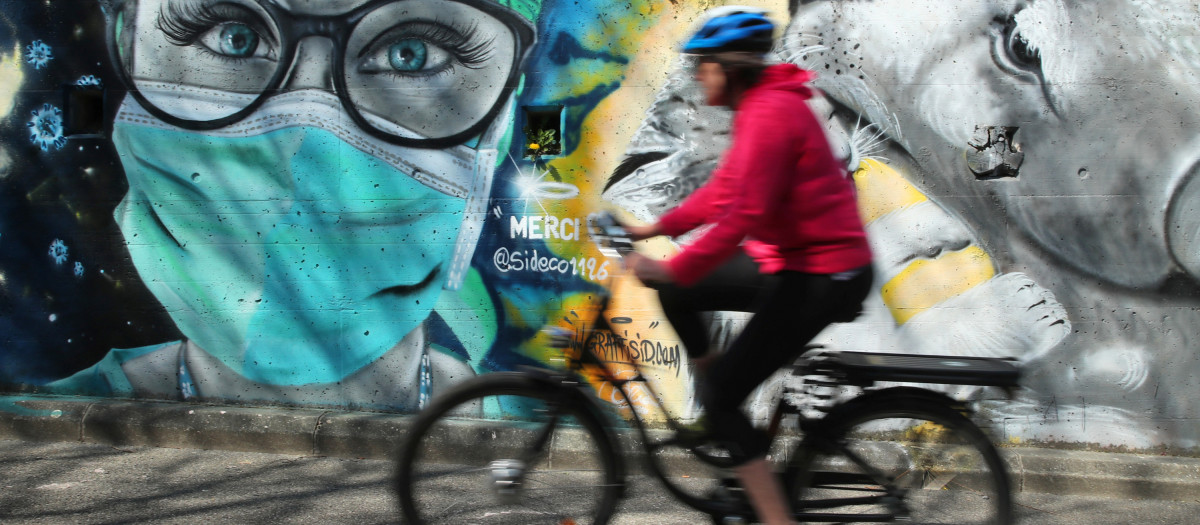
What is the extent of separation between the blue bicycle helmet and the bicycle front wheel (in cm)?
106

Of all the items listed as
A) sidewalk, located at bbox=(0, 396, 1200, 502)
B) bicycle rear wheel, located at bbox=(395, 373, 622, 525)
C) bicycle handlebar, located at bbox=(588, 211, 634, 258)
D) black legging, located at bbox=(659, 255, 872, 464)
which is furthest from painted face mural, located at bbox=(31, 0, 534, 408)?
black legging, located at bbox=(659, 255, 872, 464)

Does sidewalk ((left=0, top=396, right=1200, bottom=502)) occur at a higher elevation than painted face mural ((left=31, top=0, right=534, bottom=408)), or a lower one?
lower

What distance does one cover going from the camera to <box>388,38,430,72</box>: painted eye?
5.21 meters

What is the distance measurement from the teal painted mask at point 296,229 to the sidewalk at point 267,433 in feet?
1.52

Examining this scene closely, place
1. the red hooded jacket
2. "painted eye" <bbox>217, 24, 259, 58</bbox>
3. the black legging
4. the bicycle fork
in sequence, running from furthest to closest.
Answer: "painted eye" <bbox>217, 24, 259, 58</bbox> < the bicycle fork < the black legging < the red hooded jacket

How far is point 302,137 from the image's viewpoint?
17.4 feet

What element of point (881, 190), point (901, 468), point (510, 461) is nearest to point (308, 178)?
point (510, 461)

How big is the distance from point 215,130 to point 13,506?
2.56 meters

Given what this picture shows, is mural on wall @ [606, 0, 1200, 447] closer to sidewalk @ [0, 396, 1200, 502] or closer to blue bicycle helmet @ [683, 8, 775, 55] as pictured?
sidewalk @ [0, 396, 1200, 502]

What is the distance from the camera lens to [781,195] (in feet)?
7.46

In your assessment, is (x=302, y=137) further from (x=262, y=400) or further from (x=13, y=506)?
(x=13, y=506)

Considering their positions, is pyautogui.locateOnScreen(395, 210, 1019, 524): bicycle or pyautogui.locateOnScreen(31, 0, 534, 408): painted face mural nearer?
pyautogui.locateOnScreen(395, 210, 1019, 524): bicycle

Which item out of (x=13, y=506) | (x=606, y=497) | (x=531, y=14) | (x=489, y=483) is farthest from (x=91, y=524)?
(x=531, y=14)

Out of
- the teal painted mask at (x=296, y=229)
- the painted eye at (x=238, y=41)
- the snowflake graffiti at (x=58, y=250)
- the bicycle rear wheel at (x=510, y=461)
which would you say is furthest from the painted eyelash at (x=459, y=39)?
the bicycle rear wheel at (x=510, y=461)
